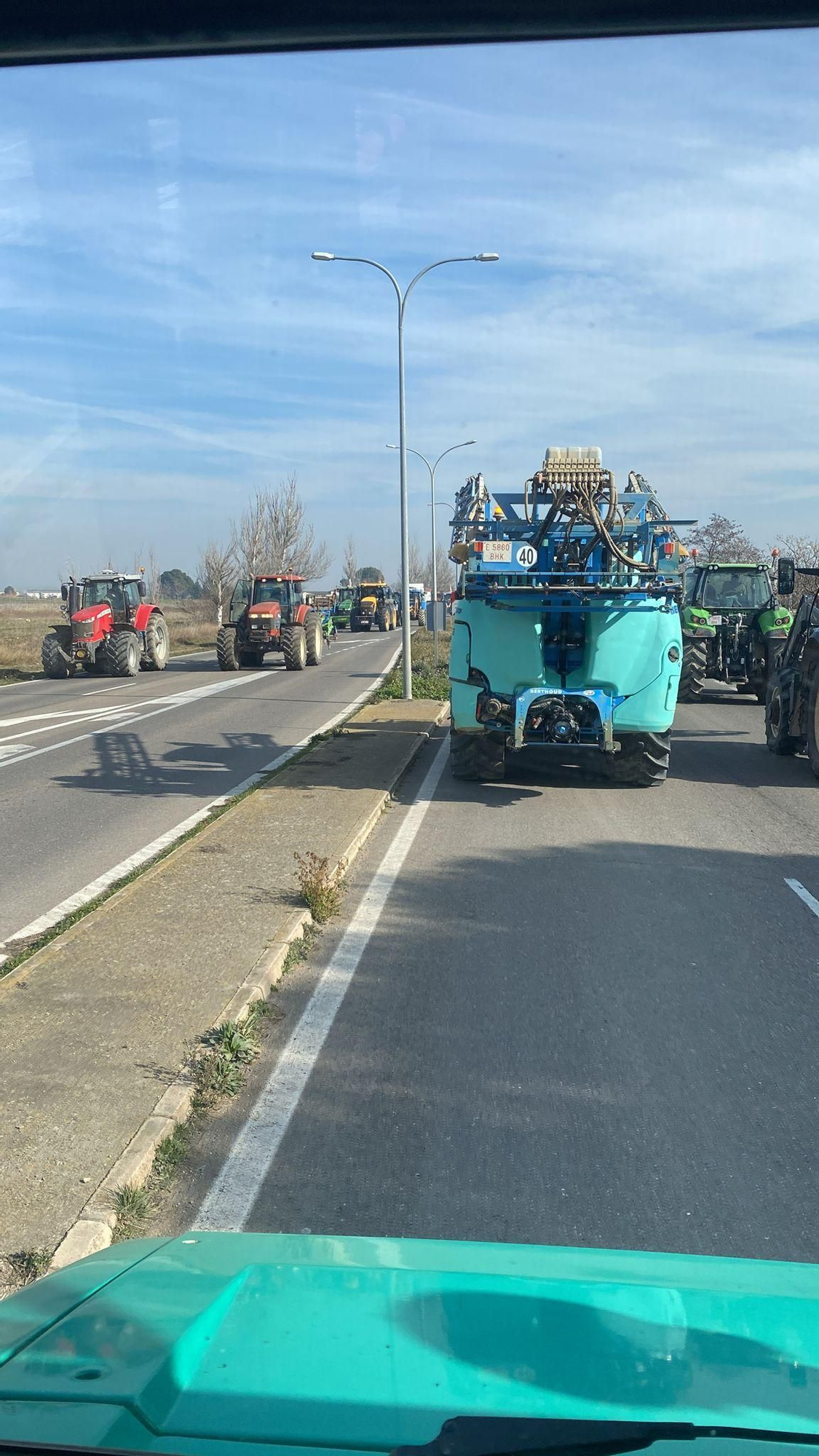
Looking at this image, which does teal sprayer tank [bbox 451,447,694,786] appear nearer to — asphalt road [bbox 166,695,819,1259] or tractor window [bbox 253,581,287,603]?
asphalt road [bbox 166,695,819,1259]

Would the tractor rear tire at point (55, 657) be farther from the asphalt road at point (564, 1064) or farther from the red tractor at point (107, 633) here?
the asphalt road at point (564, 1064)

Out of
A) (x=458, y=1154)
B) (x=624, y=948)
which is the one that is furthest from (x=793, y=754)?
(x=458, y=1154)

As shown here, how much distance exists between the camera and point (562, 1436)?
164 centimetres

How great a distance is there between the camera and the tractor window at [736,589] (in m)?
21.7

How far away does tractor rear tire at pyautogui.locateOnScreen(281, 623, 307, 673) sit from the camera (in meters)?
30.8

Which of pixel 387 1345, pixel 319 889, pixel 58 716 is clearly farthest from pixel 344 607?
pixel 387 1345

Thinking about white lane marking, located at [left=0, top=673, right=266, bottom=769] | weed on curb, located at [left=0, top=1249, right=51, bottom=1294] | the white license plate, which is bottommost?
white lane marking, located at [left=0, top=673, right=266, bottom=769]

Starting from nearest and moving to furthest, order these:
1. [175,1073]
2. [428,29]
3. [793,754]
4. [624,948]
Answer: [428,29], [175,1073], [624,948], [793,754]

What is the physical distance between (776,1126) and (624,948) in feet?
7.03

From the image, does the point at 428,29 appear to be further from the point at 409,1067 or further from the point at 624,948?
the point at 624,948

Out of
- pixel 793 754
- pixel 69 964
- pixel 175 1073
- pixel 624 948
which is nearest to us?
pixel 175 1073

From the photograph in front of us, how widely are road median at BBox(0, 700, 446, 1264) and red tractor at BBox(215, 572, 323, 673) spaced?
21680mm

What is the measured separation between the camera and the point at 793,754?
14219 mm

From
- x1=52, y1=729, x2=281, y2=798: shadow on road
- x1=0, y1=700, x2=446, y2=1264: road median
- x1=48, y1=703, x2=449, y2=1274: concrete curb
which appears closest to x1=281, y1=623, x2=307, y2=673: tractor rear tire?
x1=52, y1=729, x2=281, y2=798: shadow on road
